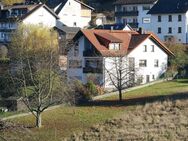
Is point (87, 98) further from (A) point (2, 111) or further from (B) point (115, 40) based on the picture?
(B) point (115, 40)

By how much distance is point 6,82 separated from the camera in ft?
109

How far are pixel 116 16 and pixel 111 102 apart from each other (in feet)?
117

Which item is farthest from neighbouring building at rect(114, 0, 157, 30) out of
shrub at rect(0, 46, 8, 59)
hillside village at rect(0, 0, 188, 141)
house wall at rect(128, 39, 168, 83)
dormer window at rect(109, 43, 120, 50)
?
dormer window at rect(109, 43, 120, 50)

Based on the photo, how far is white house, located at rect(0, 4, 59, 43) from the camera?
56625 millimetres

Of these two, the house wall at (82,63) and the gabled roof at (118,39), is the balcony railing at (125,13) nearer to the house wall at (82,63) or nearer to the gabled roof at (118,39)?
the gabled roof at (118,39)

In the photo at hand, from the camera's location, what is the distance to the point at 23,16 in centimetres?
5591

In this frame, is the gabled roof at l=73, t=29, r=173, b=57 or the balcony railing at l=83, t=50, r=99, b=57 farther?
the balcony railing at l=83, t=50, r=99, b=57

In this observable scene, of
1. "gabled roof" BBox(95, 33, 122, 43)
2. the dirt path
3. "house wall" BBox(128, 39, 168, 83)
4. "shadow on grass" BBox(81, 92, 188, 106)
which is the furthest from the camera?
"house wall" BBox(128, 39, 168, 83)

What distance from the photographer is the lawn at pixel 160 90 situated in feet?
108

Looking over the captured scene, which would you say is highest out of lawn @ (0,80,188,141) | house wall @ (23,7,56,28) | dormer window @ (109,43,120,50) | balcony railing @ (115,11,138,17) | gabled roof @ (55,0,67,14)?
gabled roof @ (55,0,67,14)

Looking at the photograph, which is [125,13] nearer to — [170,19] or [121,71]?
[170,19]

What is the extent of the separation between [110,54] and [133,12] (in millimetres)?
27200

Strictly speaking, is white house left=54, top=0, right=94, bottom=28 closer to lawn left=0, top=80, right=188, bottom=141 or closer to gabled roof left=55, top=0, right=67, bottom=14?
gabled roof left=55, top=0, right=67, bottom=14

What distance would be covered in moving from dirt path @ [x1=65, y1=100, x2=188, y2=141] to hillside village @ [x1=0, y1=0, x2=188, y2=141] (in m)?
0.16
